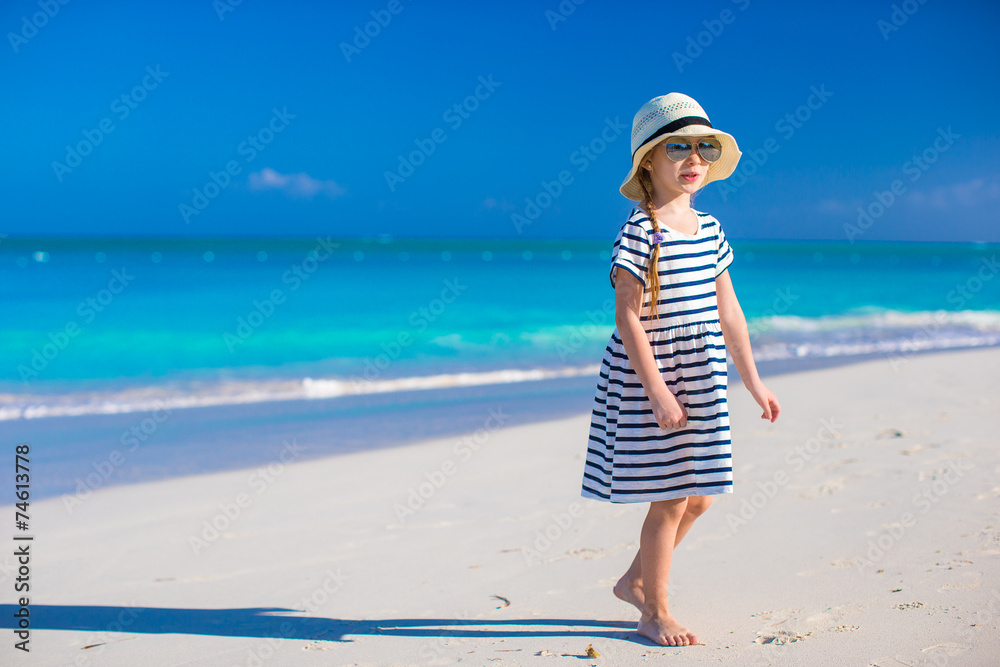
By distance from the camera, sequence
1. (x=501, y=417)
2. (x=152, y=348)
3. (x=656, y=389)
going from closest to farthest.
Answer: (x=656, y=389) → (x=501, y=417) → (x=152, y=348)

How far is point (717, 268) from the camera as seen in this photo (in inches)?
96.0

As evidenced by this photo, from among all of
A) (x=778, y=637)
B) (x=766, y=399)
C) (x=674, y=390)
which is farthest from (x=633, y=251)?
(x=778, y=637)

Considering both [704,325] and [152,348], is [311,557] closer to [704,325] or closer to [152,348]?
[704,325]

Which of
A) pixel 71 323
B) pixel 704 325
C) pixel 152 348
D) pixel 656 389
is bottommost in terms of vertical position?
pixel 656 389

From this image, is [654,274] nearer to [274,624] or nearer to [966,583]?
[966,583]

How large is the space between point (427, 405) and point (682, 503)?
4808mm

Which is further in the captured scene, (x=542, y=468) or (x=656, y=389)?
(x=542, y=468)

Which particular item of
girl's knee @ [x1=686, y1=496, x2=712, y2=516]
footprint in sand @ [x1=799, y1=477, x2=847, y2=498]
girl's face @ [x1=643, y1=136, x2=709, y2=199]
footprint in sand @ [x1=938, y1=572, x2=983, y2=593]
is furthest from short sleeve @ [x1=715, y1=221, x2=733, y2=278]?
footprint in sand @ [x1=799, y1=477, x2=847, y2=498]

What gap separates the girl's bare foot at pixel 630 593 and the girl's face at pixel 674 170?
1.31 meters

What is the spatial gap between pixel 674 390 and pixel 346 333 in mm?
12279

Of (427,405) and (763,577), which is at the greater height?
(427,405)

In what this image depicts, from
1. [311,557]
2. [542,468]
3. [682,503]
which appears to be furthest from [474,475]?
[682,503]

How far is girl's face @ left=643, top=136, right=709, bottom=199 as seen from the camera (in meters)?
2.36

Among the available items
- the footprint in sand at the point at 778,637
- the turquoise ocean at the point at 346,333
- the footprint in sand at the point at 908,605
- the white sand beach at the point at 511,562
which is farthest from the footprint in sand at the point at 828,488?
the turquoise ocean at the point at 346,333
